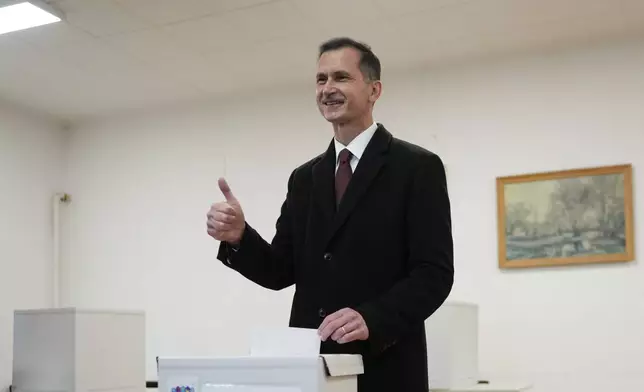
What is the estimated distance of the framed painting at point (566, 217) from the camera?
146 inches

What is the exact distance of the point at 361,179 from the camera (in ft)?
4.32

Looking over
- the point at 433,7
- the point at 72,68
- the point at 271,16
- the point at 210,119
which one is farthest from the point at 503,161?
the point at 72,68

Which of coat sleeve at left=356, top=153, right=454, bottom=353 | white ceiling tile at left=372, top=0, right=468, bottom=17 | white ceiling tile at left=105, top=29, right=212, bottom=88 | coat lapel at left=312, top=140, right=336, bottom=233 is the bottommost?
coat sleeve at left=356, top=153, right=454, bottom=353

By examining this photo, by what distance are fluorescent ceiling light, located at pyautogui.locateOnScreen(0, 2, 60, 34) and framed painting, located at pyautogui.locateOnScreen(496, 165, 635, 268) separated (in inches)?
96.9

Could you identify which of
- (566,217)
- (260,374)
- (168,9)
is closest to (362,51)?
(260,374)

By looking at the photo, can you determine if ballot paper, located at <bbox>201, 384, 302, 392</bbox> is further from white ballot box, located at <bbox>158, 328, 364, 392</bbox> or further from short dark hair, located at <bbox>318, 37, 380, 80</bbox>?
short dark hair, located at <bbox>318, 37, 380, 80</bbox>

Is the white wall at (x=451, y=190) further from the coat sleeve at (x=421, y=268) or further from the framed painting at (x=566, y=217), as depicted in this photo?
the coat sleeve at (x=421, y=268)

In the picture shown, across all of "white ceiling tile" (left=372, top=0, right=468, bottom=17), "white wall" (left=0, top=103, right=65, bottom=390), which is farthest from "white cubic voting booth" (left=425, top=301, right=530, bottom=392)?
"white wall" (left=0, top=103, right=65, bottom=390)

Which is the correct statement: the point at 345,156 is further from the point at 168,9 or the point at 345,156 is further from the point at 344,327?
the point at 168,9

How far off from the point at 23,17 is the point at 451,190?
2.39 metres

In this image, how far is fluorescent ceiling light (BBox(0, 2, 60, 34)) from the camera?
3.26 meters

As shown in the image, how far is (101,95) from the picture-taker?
4680 mm

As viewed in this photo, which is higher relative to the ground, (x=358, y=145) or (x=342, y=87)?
(x=342, y=87)

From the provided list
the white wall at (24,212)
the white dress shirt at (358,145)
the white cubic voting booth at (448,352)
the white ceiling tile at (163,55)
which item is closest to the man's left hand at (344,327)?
the white dress shirt at (358,145)
